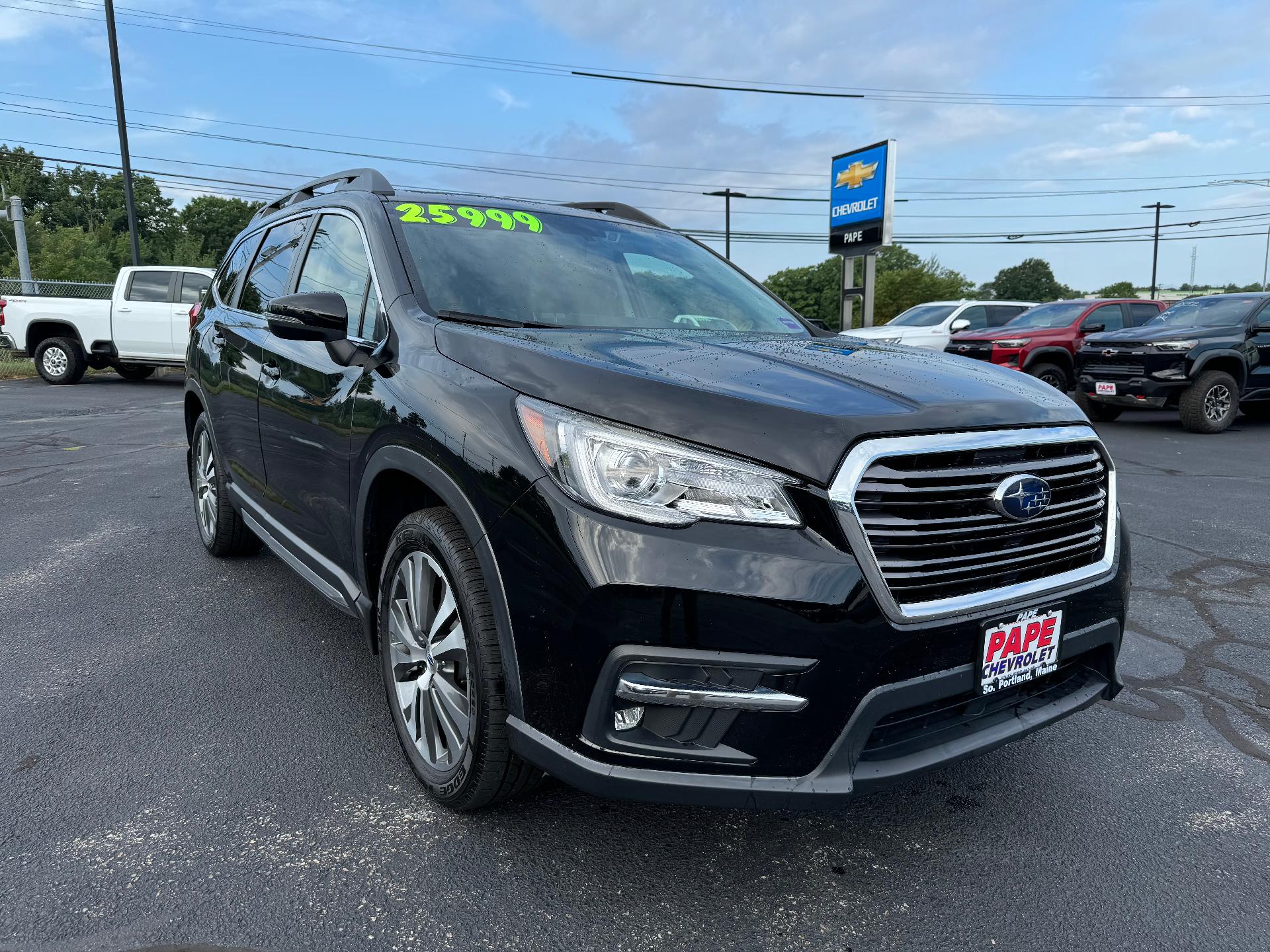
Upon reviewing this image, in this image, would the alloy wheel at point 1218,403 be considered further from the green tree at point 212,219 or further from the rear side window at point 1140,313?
the green tree at point 212,219

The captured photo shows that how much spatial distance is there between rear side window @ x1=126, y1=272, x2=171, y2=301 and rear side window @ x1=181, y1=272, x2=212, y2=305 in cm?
27

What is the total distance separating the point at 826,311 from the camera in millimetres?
99750

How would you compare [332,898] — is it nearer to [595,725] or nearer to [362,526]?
[595,725]

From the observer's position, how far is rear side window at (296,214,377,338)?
10.1 feet

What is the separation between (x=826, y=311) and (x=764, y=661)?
10190cm

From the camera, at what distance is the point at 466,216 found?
3.36m

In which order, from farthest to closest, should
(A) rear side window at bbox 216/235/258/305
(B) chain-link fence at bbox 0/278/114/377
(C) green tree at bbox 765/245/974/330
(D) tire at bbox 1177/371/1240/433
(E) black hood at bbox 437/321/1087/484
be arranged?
(C) green tree at bbox 765/245/974/330
(B) chain-link fence at bbox 0/278/114/377
(D) tire at bbox 1177/371/1240/433
(A) rear side window at bbox 216/235/258/305
(E) black hood at bbox 437/321/1087/484

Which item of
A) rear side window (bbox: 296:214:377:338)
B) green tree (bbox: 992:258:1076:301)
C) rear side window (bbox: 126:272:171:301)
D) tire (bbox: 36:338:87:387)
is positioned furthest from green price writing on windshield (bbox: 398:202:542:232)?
green tree (bbox: 992:258:1076:301)

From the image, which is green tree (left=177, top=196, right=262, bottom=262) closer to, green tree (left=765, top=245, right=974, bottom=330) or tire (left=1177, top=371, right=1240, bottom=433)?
green tree (left=765, top=245, right=974, bottom=330)

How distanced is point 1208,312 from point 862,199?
677 centimetres

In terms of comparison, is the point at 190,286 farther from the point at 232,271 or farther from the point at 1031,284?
the point at 1031,284

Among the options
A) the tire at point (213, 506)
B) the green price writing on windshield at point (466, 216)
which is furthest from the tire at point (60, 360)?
the green price writing on windshield at point (466, 216)

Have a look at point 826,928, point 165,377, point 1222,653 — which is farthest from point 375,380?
point 165,377

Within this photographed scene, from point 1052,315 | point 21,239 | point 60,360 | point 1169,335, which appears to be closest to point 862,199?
point 1052,315
